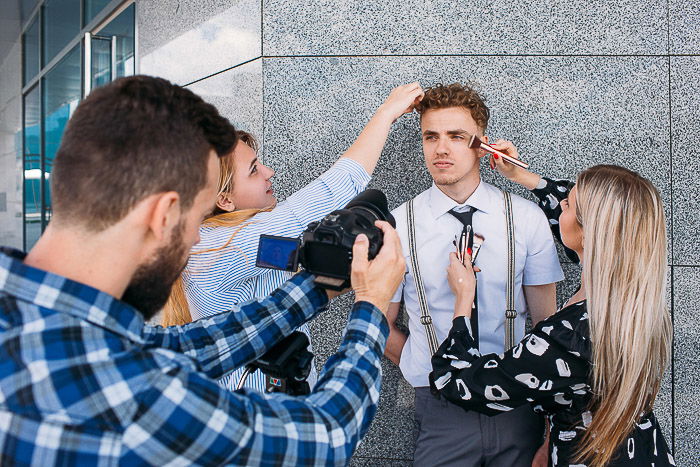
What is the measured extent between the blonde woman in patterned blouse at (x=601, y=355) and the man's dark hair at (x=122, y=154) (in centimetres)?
113

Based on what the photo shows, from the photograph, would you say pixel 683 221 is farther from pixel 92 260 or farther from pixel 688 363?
pixel 92 260

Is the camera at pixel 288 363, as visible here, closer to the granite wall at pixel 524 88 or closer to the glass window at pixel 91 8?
the granite wall at pixel 524 88

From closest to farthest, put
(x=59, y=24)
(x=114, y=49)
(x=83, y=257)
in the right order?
1. (x=83, y=257)
2. (x=114, y=49)
3. (x=59, y=24)

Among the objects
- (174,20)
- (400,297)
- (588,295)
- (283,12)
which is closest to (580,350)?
(588,295)

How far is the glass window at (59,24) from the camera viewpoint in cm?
662

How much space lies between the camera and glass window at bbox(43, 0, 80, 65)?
6617 mm

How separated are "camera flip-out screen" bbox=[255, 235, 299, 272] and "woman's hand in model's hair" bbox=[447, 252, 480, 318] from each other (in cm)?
78

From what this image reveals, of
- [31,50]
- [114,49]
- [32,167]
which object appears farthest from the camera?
[31,50]

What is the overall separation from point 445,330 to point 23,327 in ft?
5.76

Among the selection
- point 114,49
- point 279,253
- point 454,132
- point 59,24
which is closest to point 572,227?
point 454,132

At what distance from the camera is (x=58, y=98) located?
24.2 feet

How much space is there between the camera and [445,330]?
2.40 metres

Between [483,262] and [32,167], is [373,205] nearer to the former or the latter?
[483,262]

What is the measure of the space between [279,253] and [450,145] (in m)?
1.16
